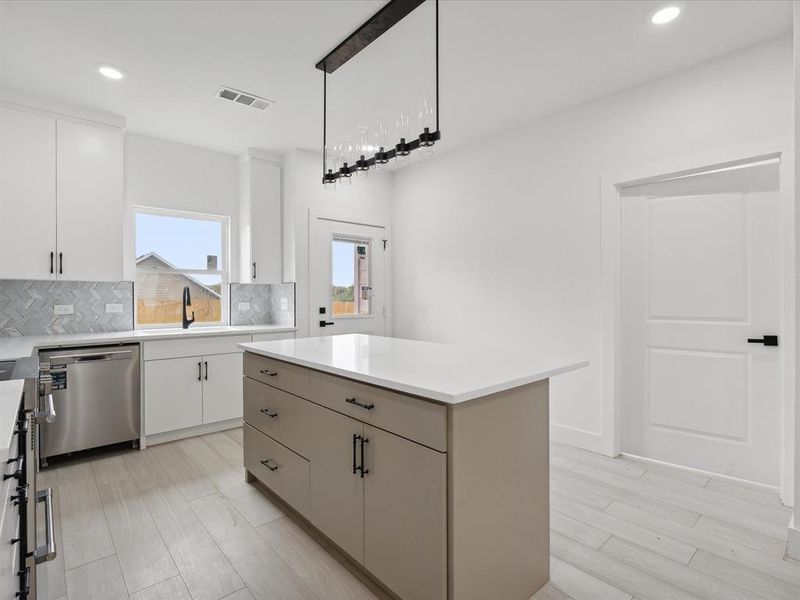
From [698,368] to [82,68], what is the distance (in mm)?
4639

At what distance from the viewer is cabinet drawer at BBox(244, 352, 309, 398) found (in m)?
2.16

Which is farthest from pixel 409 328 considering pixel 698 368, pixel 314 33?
pixel 314 33

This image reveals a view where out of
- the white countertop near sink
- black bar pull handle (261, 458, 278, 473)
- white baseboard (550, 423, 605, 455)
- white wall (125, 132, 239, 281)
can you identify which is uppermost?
white wall (125, 132, 239, 281)

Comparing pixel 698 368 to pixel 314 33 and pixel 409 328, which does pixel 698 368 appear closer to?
pixel 409 328

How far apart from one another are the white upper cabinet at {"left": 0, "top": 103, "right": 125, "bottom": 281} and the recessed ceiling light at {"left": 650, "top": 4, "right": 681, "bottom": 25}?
4.00m

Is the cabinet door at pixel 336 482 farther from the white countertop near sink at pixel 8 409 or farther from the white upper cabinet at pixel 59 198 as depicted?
the white upper cabinet at pixel 59 198

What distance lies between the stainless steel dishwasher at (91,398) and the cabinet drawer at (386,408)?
7.24 ft

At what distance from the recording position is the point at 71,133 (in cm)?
333

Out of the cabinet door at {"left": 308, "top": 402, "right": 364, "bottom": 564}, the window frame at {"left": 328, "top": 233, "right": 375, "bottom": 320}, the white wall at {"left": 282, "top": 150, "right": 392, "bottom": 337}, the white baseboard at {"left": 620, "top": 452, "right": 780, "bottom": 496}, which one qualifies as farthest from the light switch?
the white baseboard at {"left": 620, "top": 452, "right": 780, "bottom": 496}

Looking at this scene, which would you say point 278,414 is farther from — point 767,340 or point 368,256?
point 767,340

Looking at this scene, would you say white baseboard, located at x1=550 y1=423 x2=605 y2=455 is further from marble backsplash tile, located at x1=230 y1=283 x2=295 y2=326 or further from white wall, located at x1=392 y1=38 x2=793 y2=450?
marble backsplash tile, located at x1=230 y1=283 x2=295 y2=326

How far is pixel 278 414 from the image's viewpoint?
2.38m

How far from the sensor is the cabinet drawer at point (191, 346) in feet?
11.4

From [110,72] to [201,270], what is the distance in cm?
197
